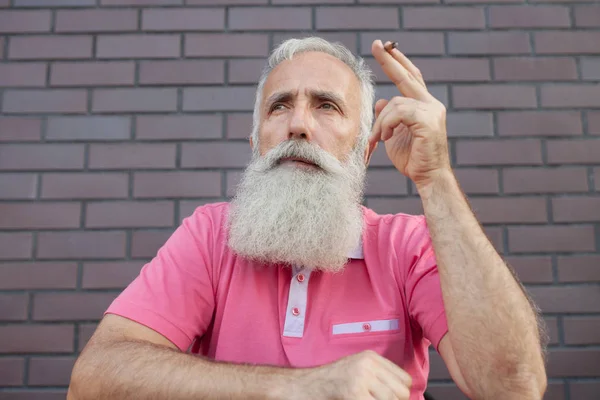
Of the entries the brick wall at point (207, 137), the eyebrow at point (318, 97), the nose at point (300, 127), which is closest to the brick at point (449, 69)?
the brick wall at point (207, 137)

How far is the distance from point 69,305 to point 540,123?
81.7 inches

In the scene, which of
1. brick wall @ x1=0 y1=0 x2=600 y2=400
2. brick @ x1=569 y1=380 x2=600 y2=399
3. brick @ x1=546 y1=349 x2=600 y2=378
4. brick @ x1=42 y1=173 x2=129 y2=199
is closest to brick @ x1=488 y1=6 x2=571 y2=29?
brick wall @ x1=0 y1=0 x2=600 y2=400

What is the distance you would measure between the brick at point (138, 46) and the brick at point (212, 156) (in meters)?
0.43

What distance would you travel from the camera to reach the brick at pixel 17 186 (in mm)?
2223

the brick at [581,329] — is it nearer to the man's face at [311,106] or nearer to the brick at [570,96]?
the brick at [570,96]

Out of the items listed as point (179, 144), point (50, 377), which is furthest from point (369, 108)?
point (50, 377)

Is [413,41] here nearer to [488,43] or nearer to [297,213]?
[488,43]

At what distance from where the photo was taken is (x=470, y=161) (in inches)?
88.7

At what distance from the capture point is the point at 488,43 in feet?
7.66

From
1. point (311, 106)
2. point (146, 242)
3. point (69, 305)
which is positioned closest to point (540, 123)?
point (311, 106)

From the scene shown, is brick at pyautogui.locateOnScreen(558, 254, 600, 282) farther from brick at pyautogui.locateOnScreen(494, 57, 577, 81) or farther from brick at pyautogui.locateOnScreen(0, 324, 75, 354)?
brick at pyautogui.locateOnScreen(0, 324, 75, 354)

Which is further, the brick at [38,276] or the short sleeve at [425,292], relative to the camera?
the brick at [38,276]

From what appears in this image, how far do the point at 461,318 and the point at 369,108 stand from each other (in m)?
0.97

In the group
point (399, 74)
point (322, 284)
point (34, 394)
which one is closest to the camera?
point (399, 74)
